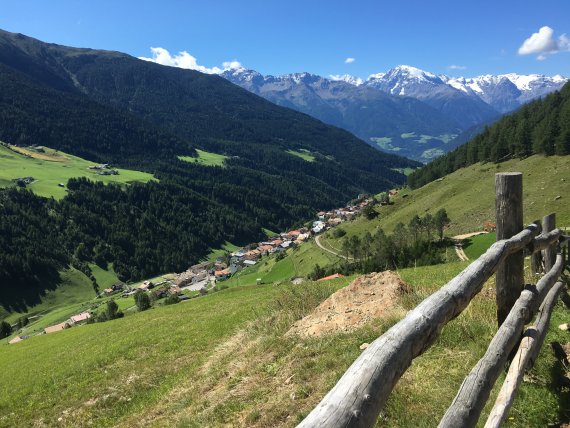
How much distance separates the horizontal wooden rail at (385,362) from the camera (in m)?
2.73

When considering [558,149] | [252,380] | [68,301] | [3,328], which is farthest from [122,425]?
[68,301]

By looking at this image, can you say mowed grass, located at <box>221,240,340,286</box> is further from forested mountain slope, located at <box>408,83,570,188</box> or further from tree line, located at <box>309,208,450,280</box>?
forested mountain slope, located at <box>408,83,570,188</box>

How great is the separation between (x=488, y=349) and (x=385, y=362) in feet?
7.85

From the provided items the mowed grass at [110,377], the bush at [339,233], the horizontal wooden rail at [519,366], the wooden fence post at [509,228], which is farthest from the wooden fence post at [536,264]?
the bush at [339,233]

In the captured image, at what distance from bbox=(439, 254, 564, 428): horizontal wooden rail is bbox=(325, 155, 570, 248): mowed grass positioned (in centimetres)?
5776

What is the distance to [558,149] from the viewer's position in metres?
92.4

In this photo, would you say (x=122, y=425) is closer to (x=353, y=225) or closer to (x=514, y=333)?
(x=514, y=333)

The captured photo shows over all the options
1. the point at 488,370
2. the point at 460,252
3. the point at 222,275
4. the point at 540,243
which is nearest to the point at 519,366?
the point at 488,370

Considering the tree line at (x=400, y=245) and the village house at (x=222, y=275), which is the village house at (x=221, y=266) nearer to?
the village house at (x=222, y=275)

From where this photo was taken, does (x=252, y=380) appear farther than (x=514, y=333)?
Yes

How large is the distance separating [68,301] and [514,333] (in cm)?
18352

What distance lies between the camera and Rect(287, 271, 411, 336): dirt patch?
10.1 meters

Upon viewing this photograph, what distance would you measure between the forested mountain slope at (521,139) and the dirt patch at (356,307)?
101596 mm

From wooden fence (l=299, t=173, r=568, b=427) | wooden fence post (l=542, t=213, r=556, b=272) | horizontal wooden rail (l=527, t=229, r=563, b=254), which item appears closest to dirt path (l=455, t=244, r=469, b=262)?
wooden fence post (l=542, t=213, r=556, b=272)
